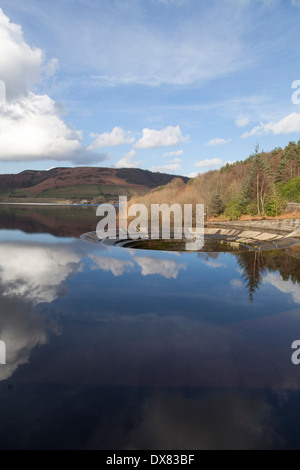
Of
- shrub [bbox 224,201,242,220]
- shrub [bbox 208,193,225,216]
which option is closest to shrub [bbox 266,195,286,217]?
shrub [bbox 224,201,242,220]

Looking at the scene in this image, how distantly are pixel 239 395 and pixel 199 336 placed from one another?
1.90 metres

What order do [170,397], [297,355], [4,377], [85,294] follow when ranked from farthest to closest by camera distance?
1. [85,294]
2. [297,355]
3. [4,377]
4. [170,397]

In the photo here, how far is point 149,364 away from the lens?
5035mm

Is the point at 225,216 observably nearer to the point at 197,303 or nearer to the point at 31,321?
the point at 197,303

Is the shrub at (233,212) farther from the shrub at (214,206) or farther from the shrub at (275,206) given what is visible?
the shrub at (275,206)

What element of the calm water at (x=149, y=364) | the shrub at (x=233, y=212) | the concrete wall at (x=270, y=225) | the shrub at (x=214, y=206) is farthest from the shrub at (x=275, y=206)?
the calm water at (x=149, y=364)

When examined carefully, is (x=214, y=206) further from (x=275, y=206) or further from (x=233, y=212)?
(x=275, y=206)

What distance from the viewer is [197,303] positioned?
27.1ft

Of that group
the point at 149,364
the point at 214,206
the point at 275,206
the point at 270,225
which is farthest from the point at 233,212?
the point at 149,364

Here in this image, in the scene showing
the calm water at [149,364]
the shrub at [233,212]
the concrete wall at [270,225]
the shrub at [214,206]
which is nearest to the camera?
the calm water at [149,364]

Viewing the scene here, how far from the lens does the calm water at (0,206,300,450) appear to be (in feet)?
11.8

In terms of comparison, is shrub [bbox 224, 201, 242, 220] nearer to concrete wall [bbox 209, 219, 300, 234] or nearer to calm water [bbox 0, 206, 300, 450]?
concrete wall [bbox 209, 219, 300, 234]

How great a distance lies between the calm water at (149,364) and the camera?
11.8 ft
